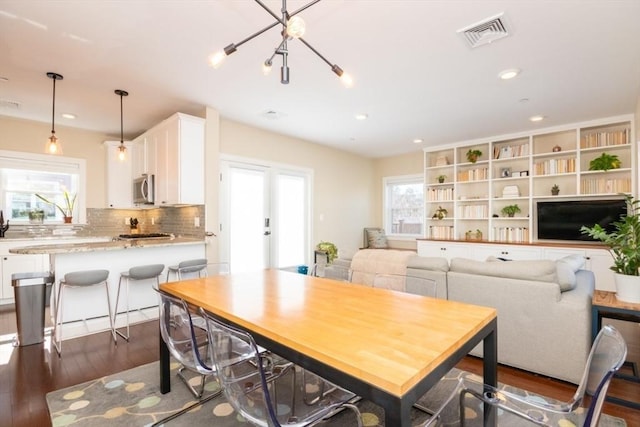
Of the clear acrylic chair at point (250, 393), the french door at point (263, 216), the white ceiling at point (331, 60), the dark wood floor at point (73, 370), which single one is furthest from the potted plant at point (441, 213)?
the clear acrylic chair at point (250, 393)

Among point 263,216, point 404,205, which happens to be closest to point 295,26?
point 263,216

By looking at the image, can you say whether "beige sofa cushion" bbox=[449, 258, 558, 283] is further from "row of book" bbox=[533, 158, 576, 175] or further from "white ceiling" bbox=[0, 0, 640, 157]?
"row of book" bbox=[533, 158, 576, 175]

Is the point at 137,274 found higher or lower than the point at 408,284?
lower

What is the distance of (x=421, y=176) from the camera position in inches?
272

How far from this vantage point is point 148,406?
2.04 m

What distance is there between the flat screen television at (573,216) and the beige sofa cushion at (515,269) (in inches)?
133

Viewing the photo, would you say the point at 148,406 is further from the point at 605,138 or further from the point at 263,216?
the point at 605,138

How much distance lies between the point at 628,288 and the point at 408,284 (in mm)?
1555

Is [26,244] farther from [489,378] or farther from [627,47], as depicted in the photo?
[627,47]

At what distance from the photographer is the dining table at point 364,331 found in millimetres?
952

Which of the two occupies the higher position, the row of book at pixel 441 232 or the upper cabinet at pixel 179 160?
the upper cabinet at pixel 179 160

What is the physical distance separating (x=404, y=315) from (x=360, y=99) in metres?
→ 3.03

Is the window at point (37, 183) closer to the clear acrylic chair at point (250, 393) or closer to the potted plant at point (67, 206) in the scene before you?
the potted plant at point (67, 206)

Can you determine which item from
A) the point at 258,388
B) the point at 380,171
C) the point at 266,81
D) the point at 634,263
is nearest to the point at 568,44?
the point at 634,263
